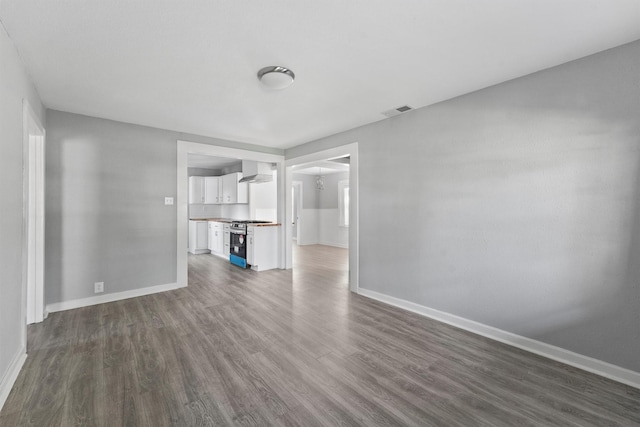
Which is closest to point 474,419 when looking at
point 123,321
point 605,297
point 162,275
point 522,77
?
point 605,297

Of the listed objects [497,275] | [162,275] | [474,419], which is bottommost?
[474,419]

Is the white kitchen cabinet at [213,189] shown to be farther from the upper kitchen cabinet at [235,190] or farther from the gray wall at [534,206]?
the gray wall at [534,206]

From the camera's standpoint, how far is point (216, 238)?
23.4 feet

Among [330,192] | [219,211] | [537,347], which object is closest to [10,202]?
[537,347]

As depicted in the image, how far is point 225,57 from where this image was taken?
222cm

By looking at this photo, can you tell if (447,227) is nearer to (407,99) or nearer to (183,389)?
A: (407,99)

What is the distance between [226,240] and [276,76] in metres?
4.92

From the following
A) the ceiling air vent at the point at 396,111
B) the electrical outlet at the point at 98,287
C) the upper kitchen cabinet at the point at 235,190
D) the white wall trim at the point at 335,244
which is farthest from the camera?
the white wall trim at the point at 335,244

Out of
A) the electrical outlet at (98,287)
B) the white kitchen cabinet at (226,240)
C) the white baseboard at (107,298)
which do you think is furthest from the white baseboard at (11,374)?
the white kitchen cabinet at (226,240)

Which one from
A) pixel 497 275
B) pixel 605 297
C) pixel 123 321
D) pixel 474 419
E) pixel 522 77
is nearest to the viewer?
pixel 474 419

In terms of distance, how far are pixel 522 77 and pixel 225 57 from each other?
8.36ft

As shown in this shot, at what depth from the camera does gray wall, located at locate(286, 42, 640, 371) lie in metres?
2.05

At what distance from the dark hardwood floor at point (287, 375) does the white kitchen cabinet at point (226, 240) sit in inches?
121

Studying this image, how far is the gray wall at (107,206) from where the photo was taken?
11.1ft
